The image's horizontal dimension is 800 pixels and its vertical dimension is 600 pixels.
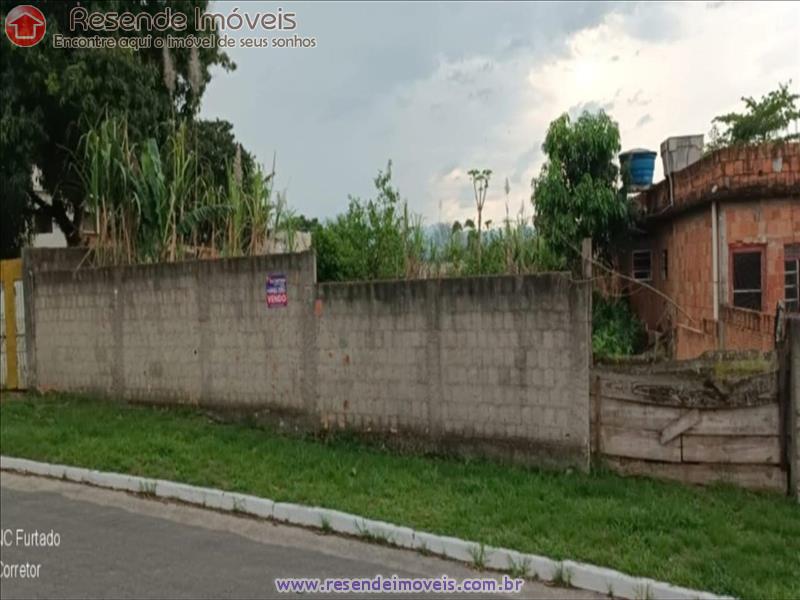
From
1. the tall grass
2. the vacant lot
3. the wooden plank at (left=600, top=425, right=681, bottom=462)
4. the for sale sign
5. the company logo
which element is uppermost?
the company logo

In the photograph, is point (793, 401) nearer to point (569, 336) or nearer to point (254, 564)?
point (569, 336)

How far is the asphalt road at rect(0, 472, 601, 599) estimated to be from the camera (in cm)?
453

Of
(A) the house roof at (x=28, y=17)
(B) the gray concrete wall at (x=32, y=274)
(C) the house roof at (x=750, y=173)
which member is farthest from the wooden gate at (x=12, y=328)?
(C) the house roof at (x=750, y=173)

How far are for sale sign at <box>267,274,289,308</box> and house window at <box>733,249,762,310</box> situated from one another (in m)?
6.49

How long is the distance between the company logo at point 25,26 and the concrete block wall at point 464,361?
10.1 m

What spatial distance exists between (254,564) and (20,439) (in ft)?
16.3

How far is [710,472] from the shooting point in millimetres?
6043

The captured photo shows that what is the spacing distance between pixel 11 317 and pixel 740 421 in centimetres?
1113

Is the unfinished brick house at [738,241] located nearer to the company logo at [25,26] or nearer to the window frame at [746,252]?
the window frame at [746,252]

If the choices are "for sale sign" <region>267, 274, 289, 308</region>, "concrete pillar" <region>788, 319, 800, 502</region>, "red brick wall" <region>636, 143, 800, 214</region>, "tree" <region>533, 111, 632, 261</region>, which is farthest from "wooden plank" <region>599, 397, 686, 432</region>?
"tree" <region>533, 111, 632, 261</region>

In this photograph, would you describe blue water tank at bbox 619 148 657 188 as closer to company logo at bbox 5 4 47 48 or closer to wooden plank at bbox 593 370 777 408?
wooden plank at bbox 593 370 777 408

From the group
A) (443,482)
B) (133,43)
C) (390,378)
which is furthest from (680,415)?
(133,43)

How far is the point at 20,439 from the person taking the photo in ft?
27.6

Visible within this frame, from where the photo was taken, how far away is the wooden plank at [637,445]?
20.2 ft
